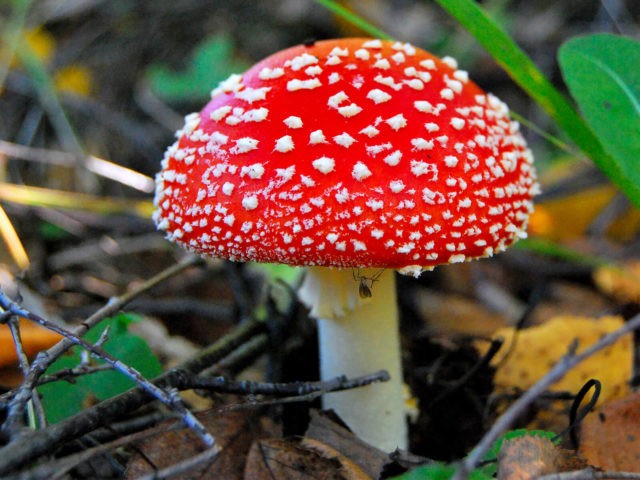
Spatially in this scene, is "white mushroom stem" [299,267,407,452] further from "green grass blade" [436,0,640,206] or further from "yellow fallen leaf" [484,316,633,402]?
"green grass blade" [436,0,640,206]

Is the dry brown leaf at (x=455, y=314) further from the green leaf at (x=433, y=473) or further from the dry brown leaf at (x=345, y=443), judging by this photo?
the green leaf at (x=433, y=473)

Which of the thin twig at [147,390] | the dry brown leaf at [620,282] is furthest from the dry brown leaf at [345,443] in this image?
the dry brown leaf at [620,282]

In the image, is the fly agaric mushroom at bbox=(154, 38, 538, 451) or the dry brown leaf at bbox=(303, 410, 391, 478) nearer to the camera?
the fly agaric mushroom at bbox=(154, 38, 538, 451)

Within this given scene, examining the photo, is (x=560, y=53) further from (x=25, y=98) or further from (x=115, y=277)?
(x=25, y=98)

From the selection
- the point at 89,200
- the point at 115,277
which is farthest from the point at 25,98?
the point at 115,277

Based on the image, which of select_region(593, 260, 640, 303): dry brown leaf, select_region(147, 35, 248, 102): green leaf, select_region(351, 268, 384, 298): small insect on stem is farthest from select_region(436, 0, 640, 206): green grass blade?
select_region(147, 35, 248, 102): green leaf

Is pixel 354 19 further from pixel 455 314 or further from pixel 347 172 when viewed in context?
pixel 455 314

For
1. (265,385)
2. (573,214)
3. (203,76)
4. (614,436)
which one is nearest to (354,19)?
(265,385)
